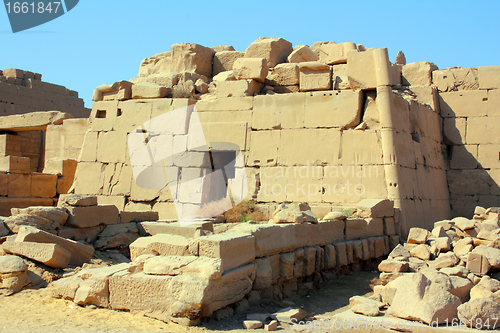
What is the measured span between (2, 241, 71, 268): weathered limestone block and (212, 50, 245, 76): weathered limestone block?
297 inches

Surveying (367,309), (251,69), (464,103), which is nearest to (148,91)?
(251,69)

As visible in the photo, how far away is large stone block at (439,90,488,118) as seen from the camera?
10.8m

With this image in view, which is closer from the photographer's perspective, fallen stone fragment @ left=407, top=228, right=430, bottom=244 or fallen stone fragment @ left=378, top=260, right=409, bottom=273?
fallen stone fragment @ left=378, top=260, right=409, bottom=273

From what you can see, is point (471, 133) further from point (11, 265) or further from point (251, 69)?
point (11, 265)

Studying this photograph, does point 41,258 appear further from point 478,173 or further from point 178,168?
point 478,173

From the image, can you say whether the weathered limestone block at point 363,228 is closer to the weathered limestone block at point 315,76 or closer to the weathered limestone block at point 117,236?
the weathered limestone block at point 315,76

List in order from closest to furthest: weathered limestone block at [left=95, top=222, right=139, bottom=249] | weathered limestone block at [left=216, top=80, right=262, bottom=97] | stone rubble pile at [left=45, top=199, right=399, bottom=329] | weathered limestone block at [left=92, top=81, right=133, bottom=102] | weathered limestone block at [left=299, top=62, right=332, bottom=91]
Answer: stone rubble pile at [left=45, top=199, right=399, bottom=329], weathered limestone block at [left=95, top=222, right=139, bottom=249], weathered limestone block at [left=299, top=62, right=332, bottom=91], weathered limestone block at [left=216, top=80, right=262, bottom=97], weathered limestone block at [left=92, top=81, right=133, bottom=102]

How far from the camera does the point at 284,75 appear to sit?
1056cm

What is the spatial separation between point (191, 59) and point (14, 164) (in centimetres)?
500

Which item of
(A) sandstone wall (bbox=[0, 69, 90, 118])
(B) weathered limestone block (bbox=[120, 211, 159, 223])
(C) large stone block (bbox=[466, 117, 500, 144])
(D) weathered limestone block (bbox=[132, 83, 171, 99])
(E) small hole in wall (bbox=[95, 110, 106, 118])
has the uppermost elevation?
(A) sandstone wall (bbox=[0, 69, 90, 118])

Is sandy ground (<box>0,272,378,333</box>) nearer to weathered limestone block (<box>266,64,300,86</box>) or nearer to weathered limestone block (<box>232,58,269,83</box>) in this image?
weathered limestone block (<box>232,58,269,83</box>)

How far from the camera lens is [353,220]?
7656 mm

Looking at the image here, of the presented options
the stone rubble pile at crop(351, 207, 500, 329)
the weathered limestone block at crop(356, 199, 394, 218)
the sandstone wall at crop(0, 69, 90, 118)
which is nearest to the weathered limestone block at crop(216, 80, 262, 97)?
the weathered limestone block at crop(356, 199, 394, 218)

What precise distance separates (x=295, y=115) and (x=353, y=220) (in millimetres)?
2915
